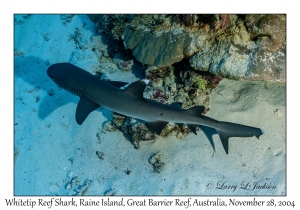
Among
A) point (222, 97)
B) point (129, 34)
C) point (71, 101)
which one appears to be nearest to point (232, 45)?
point (222, 97)

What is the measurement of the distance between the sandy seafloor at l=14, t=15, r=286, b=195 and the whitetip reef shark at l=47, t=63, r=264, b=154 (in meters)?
0.64

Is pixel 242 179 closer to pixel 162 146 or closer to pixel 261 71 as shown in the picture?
pixel 162 146

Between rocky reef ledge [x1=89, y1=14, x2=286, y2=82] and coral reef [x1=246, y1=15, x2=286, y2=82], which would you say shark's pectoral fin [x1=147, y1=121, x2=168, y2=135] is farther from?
coral reef [x1=246, y1=15, x2=286, y2=82]

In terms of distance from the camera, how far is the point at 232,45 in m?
4.17

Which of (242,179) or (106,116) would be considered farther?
(106,116)

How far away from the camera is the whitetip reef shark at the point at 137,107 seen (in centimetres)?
399

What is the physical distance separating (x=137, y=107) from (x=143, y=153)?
1.38m

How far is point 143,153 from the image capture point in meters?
4.91

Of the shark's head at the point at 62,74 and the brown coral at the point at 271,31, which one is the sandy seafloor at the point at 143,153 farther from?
the brown coral at the point at 271,31

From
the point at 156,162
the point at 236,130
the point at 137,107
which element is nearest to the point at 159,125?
the point at 137,107

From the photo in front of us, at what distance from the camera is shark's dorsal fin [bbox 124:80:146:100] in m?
3.82

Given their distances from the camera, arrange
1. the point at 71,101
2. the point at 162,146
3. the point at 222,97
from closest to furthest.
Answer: the point at 162,146
the point at 222,97
the point at 71,101

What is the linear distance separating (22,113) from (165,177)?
14.4 feet

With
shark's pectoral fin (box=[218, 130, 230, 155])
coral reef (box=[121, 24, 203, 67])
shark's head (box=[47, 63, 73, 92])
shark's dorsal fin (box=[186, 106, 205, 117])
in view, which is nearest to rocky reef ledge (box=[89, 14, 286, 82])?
coral reef (box=[121, 24, 203, 67])
